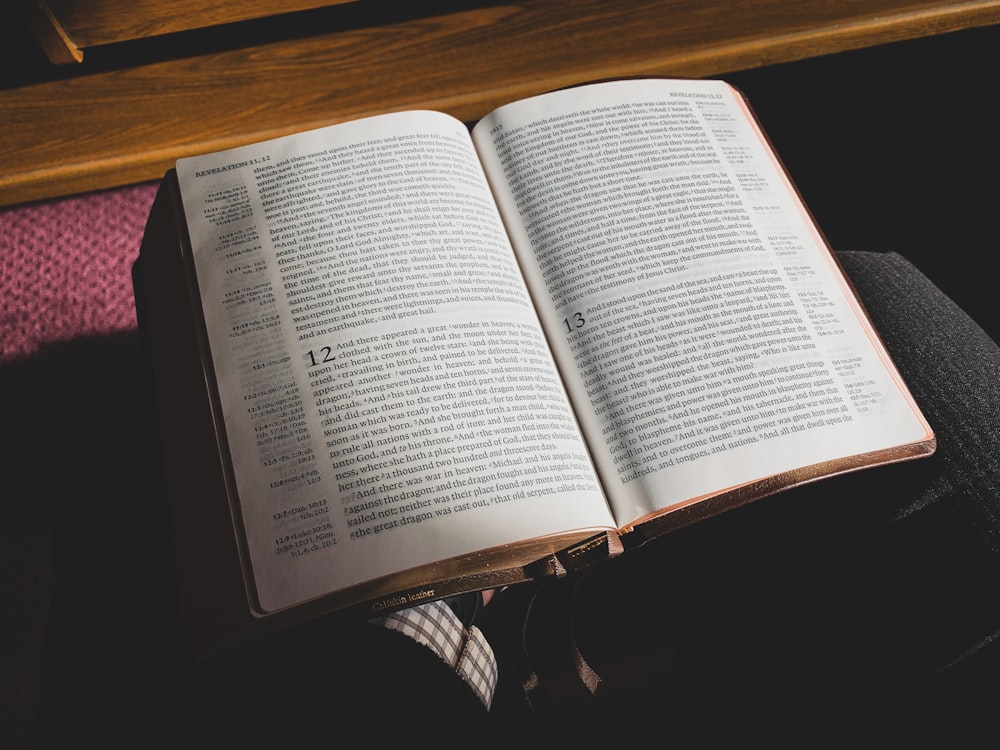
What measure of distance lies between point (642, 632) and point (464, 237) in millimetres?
516

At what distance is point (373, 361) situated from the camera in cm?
55

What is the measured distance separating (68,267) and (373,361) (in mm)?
756

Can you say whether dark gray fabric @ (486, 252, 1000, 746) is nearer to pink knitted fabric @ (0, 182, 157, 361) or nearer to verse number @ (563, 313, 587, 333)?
verse number @ (563, 313, 587, 333)

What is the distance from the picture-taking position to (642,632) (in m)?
0.85

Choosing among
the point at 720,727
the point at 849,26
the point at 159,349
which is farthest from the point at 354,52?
the point at 720,727

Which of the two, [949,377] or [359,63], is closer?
[949,377]

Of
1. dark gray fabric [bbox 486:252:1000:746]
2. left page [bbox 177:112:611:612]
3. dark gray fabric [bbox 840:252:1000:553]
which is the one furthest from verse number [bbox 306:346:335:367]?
dark gray fabric [bbox 840:252:1000:553]

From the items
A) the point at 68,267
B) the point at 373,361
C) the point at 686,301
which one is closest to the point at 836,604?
the point at 686,301

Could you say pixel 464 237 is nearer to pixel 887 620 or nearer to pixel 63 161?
pixel 887 620

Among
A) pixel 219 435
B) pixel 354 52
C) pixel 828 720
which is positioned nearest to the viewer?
pixel 219 435

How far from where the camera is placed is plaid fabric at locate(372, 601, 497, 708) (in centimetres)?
65

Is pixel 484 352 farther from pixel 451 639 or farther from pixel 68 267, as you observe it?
pixel 68 267

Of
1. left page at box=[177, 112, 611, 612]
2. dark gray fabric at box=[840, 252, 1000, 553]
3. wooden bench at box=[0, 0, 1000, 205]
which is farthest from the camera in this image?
wooden bench at box=[0, 0, 1000, 205]

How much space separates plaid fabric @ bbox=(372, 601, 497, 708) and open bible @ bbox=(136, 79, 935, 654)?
150mm
